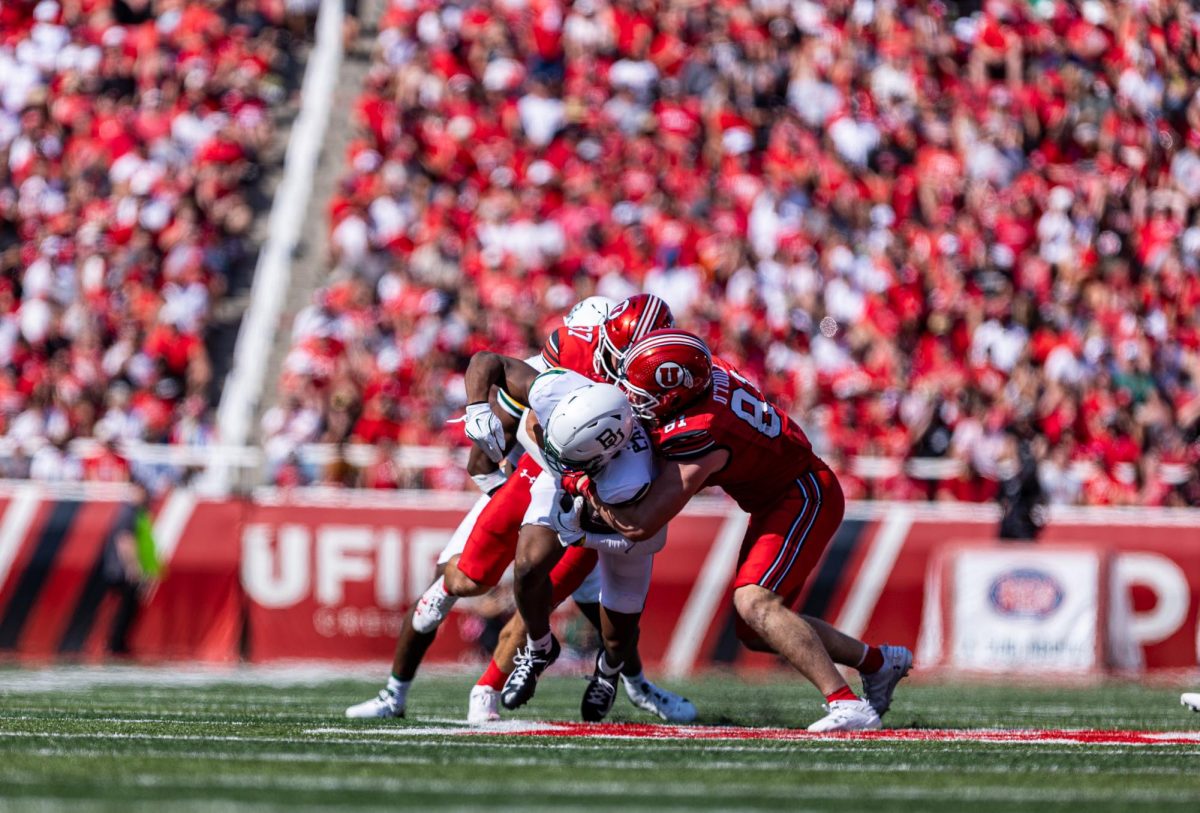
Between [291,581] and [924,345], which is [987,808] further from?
[924,345]

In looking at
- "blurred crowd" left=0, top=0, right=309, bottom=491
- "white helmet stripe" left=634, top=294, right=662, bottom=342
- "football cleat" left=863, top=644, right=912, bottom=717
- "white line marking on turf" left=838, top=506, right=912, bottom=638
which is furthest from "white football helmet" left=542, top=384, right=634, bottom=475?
"blurred crowd" left=0, top=0, right=309, bottom=491

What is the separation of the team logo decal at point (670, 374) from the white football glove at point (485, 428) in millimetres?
793

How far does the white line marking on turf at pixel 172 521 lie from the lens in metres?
14.2

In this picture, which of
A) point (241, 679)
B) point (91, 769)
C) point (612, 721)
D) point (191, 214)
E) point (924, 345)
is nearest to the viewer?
point (91, 769)

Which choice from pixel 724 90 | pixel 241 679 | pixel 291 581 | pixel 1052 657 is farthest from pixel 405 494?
pixel 724 90

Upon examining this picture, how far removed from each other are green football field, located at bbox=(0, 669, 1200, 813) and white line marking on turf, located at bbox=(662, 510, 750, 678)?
209 inches

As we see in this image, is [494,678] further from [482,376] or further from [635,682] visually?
[482,376]

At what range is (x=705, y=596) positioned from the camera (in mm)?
14062

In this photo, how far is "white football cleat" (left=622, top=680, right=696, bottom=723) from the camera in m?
7.93

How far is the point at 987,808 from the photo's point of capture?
4711 millimetres

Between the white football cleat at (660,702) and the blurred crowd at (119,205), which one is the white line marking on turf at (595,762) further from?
the blurred crowd at (119,205)

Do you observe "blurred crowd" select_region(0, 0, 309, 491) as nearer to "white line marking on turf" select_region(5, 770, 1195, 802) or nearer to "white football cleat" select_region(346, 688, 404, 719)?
"white football cleat" select_region(346, 688, 404, 719)

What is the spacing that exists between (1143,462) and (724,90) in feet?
20.0

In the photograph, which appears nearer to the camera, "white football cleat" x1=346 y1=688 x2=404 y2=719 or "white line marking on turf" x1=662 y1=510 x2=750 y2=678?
"white football cleat" x1=346 y1=688 x2=404 y2=719
